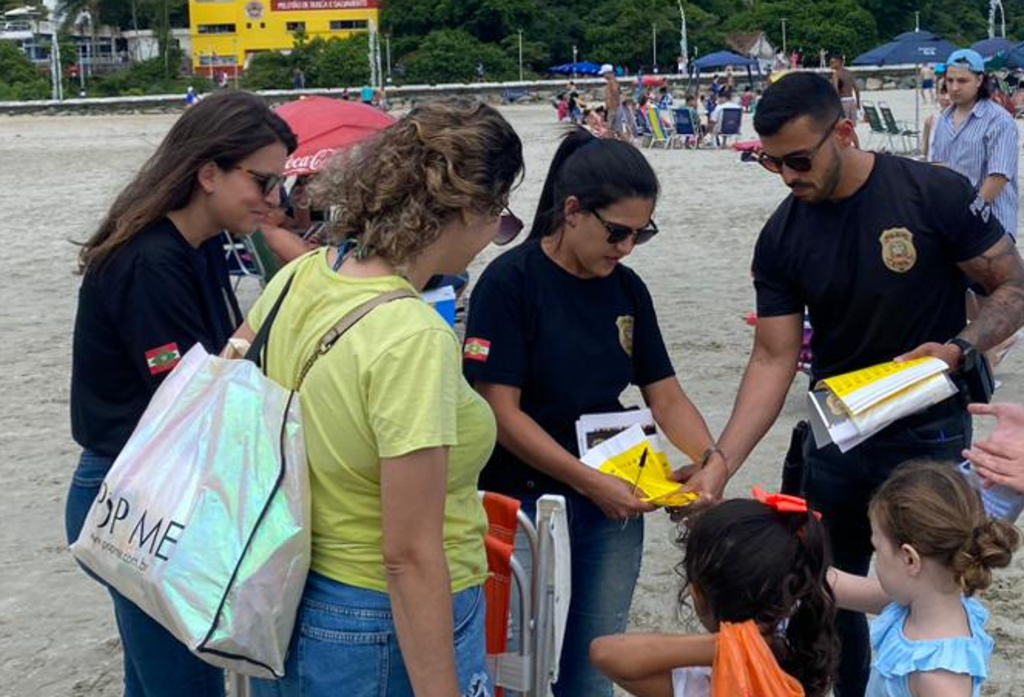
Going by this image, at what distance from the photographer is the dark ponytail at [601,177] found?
132 inches

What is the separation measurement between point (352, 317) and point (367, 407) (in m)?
0.16

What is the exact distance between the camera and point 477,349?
345 centimetres

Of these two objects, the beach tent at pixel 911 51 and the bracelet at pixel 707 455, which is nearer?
the bracelet at pixel 707 455

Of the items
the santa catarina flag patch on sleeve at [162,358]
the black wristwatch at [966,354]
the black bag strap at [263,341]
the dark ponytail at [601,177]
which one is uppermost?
the dark ponytail at [601,177]

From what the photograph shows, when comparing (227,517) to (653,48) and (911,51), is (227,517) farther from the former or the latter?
(653,48)

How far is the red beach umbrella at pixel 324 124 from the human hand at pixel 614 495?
4818 mm

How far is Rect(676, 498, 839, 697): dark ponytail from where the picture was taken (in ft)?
8.74

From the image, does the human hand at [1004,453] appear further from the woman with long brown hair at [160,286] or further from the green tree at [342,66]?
the green tree at [342,66]

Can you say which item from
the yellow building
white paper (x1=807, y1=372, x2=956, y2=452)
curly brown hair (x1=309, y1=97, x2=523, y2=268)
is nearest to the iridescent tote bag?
curly brown hair (x1=309, y1=97, x2=523, y2=268)

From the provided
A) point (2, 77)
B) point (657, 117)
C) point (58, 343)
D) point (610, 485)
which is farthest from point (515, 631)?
point (2, 77)

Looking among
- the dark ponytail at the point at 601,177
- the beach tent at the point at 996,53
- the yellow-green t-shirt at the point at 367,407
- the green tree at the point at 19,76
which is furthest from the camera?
the green tree at the point at 19,76

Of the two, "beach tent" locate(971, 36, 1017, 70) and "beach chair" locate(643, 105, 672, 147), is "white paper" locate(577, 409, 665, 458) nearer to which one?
"beach chair" locate(643, 105, 672, 147)

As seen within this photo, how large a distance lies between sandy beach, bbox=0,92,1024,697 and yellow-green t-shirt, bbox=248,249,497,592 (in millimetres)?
1524

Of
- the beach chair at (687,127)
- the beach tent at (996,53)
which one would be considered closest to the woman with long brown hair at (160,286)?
the beach chair at (687,127)
